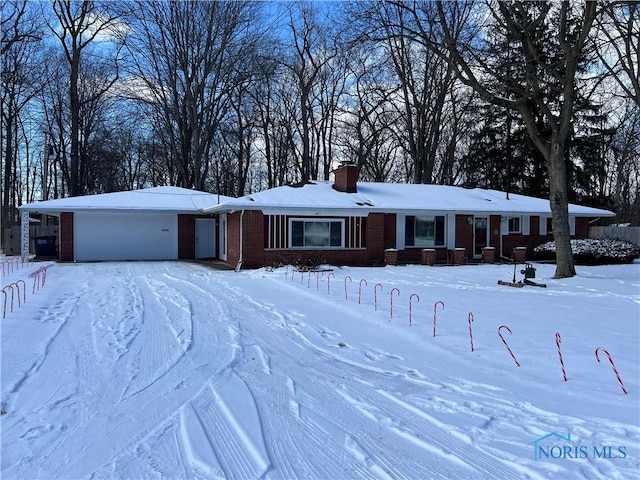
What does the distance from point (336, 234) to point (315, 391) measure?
15.3m

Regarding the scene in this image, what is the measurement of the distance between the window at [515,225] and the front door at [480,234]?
1598 mm

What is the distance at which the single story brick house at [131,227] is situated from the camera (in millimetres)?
21922

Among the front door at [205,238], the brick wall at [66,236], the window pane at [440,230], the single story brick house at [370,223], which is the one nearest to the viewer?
the single story brick house at [370,223]

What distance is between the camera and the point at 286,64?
32.4 meters

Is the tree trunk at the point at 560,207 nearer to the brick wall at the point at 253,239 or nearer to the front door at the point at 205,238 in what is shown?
the brick wall at the point at 253,239

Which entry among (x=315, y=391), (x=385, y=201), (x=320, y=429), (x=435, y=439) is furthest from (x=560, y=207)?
(x=320, y=429)

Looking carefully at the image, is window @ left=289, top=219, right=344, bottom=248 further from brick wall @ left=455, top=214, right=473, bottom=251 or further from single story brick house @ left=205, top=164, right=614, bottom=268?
brick wall @ left=455, top=214, right=473, bottom=251

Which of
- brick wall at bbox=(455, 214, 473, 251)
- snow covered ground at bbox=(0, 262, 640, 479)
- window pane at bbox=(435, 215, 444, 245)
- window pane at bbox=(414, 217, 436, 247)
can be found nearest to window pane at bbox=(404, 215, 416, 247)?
window pane at bbox=(414, 217, 436, 247)

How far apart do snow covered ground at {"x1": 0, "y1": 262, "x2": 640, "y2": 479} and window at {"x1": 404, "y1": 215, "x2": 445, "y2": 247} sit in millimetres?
11712

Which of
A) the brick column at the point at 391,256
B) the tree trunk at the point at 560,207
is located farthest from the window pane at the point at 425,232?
the tree trunk at the point at 560,207

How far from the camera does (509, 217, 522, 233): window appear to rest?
78.8ft

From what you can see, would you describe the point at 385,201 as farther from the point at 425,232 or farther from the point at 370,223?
the point at 425,232

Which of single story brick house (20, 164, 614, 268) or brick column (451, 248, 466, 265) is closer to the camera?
single story brick house (20, 164, 614, 268)

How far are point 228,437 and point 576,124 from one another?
121ft
